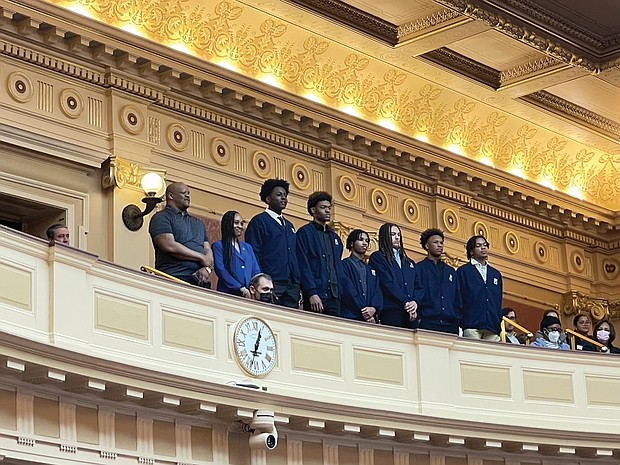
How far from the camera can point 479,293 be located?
52.5 feet

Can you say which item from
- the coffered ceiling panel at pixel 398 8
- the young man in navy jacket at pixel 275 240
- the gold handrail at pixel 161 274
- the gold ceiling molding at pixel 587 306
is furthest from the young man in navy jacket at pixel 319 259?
the gold ceiling molding at pixel 587 306

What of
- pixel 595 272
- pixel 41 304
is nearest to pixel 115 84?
pixel 41 304

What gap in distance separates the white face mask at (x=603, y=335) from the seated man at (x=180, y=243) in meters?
5.62

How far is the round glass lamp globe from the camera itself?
16078 mm

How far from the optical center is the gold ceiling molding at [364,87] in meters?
17.8

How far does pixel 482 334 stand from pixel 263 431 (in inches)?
141

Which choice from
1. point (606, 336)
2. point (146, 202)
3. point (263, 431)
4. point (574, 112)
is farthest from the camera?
point (574, 112)

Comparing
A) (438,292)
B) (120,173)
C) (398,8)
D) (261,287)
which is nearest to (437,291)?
(438,292)

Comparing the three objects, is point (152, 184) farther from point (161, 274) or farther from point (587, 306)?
point (587, 306)

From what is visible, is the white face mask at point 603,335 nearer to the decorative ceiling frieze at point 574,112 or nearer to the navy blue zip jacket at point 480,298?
the navy blue zip jacket at point 480,298

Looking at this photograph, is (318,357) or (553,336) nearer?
(318,357)

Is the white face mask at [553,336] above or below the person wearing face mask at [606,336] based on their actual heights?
below

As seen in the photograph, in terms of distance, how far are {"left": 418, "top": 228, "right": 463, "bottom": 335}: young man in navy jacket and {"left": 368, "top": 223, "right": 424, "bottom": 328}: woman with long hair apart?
0.15 metres

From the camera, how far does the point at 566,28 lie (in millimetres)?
19469
